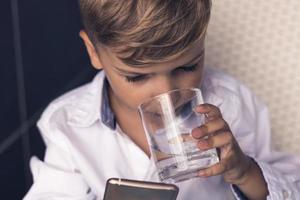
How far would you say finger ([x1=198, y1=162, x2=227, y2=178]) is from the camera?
956 mm

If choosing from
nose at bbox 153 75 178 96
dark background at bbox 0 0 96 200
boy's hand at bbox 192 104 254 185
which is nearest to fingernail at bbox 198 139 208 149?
boy's hand at bbox 192 104 254 185

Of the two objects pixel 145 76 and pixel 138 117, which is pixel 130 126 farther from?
pixel 145 76

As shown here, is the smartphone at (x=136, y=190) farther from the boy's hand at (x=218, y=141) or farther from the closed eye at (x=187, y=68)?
the closed eye at (x=187, y=68)

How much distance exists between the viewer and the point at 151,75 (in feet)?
3.33

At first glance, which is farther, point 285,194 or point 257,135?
point 257,135

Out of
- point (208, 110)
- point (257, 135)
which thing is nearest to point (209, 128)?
point (208, 110)

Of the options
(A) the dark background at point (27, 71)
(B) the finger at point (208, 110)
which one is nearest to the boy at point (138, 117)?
(B) the finger at point (208, 110)

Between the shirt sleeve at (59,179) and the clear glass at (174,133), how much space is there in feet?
0.87

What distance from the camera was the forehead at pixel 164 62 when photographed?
100cm

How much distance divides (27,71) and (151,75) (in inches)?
21.0

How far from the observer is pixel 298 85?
4.44 ft

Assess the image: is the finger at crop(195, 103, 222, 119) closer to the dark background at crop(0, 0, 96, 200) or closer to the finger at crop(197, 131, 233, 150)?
the finger at crop(197, 131, 233, 150)

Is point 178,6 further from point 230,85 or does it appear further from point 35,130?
point 35,130

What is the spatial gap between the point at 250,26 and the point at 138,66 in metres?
0.43
